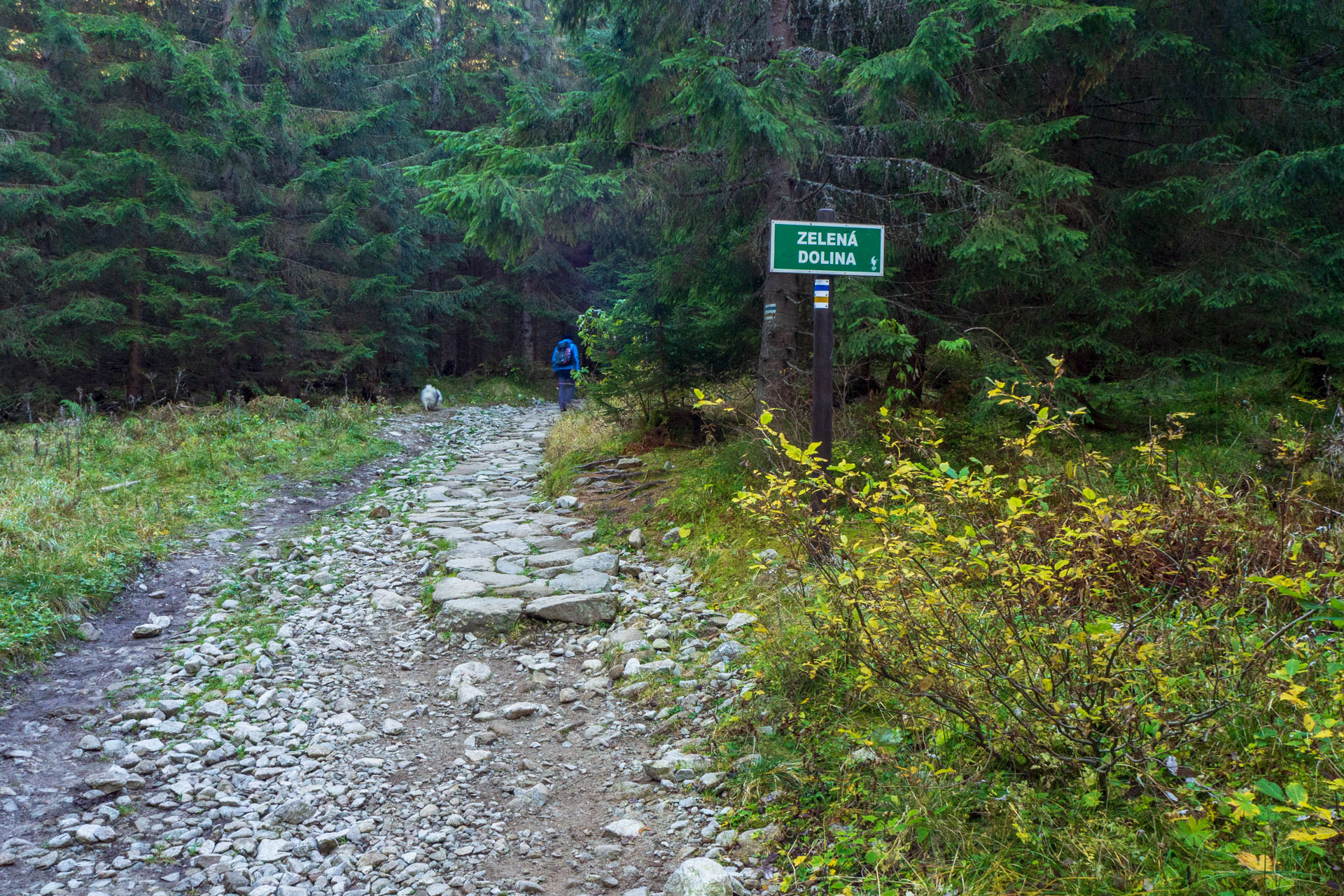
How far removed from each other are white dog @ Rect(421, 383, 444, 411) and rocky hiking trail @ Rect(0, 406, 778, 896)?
45.6 feet

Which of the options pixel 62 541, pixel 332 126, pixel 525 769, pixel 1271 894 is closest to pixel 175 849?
pixel 525 769

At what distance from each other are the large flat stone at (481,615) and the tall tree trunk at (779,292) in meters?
→ 3.25

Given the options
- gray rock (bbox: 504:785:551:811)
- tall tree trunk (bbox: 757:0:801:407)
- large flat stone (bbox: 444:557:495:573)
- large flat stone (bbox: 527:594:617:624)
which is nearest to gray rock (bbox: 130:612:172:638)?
large flat stone (bbox: 444:557:495:573)

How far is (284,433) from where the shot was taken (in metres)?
13.6

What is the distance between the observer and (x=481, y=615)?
602 centimetres

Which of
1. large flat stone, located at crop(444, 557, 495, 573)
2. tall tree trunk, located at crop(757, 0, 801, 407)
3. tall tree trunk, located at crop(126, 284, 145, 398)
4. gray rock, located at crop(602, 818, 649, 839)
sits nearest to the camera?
gray rock, located at crop(602, 818, 649, 839)

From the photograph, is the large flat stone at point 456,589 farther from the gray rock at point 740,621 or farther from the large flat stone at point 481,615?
the gray rock at point 740,621

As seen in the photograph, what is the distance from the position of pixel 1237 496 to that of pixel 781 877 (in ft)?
13.5

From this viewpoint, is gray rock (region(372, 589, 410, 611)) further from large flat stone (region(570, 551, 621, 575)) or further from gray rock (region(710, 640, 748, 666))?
gray rock (region(710, 640, 748, 666))

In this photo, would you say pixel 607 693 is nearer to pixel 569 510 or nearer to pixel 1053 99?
pixel 569 510

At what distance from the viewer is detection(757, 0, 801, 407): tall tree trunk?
8.08 metres

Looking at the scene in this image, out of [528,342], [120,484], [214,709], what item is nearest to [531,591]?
[214,709]

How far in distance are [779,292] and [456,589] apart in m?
4.13

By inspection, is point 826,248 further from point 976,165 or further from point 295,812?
point 295,812
